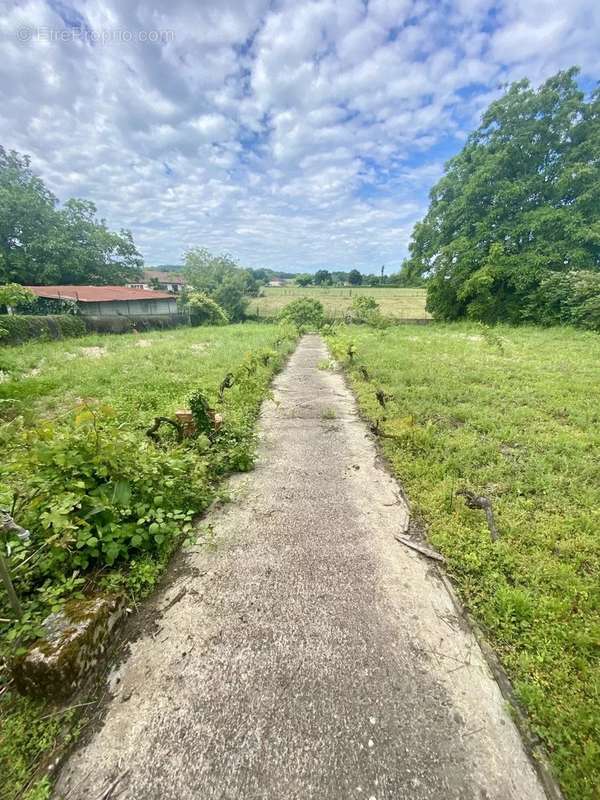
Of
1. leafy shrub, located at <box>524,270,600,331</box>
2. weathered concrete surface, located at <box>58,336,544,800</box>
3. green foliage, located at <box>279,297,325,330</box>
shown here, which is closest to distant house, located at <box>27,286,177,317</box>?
green foliage, located at <box>279,297,325,330</box>

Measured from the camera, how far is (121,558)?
2.08 m

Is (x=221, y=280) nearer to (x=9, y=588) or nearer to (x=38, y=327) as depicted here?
(x=38, y=327)

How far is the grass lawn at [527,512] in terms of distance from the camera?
146 centimetres

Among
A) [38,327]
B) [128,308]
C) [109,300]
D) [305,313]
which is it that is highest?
[109,300]

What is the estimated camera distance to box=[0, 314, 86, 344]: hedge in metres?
11.7

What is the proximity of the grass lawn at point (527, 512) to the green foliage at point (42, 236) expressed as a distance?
2740cm

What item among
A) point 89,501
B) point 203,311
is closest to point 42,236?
point 203,311

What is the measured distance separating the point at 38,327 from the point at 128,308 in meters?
9.39

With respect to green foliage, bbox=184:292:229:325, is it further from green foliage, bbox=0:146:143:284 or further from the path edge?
the path edge

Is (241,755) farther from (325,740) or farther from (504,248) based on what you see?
(504,248)

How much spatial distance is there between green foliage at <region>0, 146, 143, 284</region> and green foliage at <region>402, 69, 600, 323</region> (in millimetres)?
26778

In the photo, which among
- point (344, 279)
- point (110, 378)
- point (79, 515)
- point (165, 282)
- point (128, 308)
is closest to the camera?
point (79, 515)

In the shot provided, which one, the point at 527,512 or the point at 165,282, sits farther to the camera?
the point at 165,282

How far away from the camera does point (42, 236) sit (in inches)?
894
